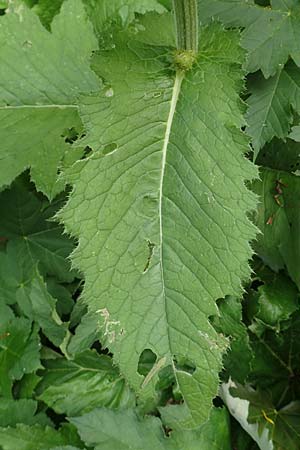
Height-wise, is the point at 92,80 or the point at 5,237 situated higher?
the point at 92,80

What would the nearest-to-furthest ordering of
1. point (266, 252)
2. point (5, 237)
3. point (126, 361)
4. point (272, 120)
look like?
point (126, 361)
point (272, 120)
point (266, 252)
point (5, 237)

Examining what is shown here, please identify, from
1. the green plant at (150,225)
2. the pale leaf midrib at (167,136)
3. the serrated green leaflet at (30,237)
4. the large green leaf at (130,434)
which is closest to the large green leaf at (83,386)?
the green plant at (150,225)

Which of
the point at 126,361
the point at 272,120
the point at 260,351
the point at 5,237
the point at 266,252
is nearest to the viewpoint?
the point at 126,361

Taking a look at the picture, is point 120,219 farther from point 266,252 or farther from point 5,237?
point 5,237

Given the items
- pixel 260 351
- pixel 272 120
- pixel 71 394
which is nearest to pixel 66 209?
pixel 272 120

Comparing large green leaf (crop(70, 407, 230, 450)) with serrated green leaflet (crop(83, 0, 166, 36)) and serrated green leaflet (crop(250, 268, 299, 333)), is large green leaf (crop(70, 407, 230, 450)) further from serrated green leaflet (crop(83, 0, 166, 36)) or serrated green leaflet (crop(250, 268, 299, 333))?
serrated green leaflet (crop(83, 0, 166, 36))

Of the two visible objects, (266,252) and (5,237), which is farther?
(5,237)

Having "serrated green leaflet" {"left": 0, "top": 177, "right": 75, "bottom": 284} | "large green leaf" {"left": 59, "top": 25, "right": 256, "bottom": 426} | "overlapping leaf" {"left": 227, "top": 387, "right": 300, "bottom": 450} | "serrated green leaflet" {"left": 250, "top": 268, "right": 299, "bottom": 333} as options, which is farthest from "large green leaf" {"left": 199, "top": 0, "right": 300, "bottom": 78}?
"overlapping leaf" {"left": 227, "top": 387, "right": 300, "bottom": 450}

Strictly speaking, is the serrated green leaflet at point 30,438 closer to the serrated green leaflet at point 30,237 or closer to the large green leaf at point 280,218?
the serrated green leaflet at point 30,237
